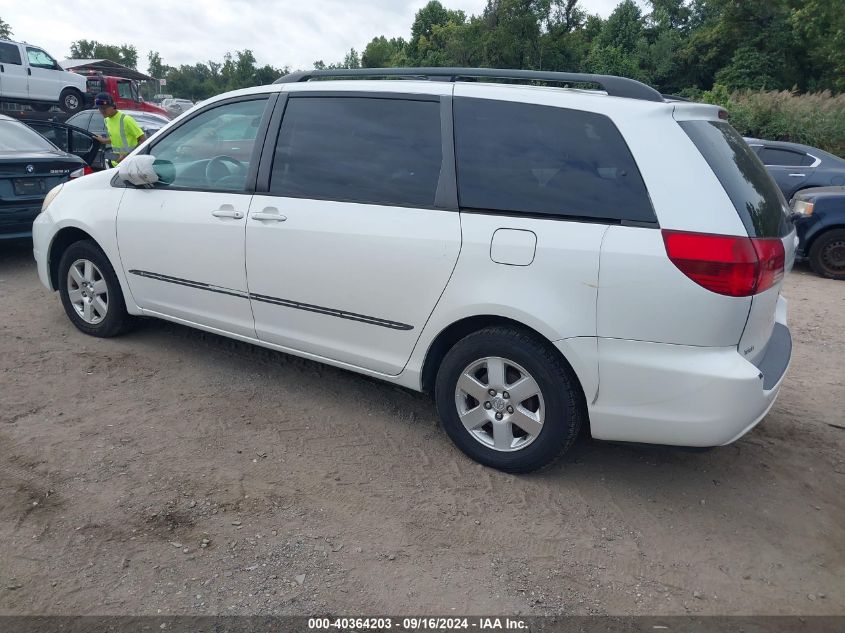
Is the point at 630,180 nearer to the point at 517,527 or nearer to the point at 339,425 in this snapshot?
the point at 517,527

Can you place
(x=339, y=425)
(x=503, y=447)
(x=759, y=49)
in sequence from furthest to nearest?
(x=759, y=49) → (x=339, y=425) → (x=503, y=447)

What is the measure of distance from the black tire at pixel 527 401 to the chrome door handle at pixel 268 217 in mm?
1225

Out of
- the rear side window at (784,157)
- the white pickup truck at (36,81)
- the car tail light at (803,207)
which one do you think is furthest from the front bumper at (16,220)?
the white pickup truck at (36,81)

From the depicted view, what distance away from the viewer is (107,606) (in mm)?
2500

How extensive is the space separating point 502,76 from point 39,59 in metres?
20.8

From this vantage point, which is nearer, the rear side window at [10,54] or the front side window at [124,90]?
the rear side window at [10,54]

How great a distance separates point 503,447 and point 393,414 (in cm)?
90

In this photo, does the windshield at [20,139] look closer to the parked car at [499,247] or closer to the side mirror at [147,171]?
the side mirror at [147,171]

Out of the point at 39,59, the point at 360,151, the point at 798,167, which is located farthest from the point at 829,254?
the point at 39,59

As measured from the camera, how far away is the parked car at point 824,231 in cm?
828

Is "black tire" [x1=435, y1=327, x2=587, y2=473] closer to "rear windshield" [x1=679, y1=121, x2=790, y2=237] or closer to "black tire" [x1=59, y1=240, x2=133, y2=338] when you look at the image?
"rear windshield" [x1=679, y1=121, x2=790, y2=237]

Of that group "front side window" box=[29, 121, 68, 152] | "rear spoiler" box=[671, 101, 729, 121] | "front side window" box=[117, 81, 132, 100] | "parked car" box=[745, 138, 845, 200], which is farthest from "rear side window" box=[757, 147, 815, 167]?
"front side window" box=[117, 81, 132, 100]

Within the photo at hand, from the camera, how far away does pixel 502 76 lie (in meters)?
3.54

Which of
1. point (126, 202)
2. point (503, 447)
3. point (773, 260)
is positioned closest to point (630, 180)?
point (773, 260)
